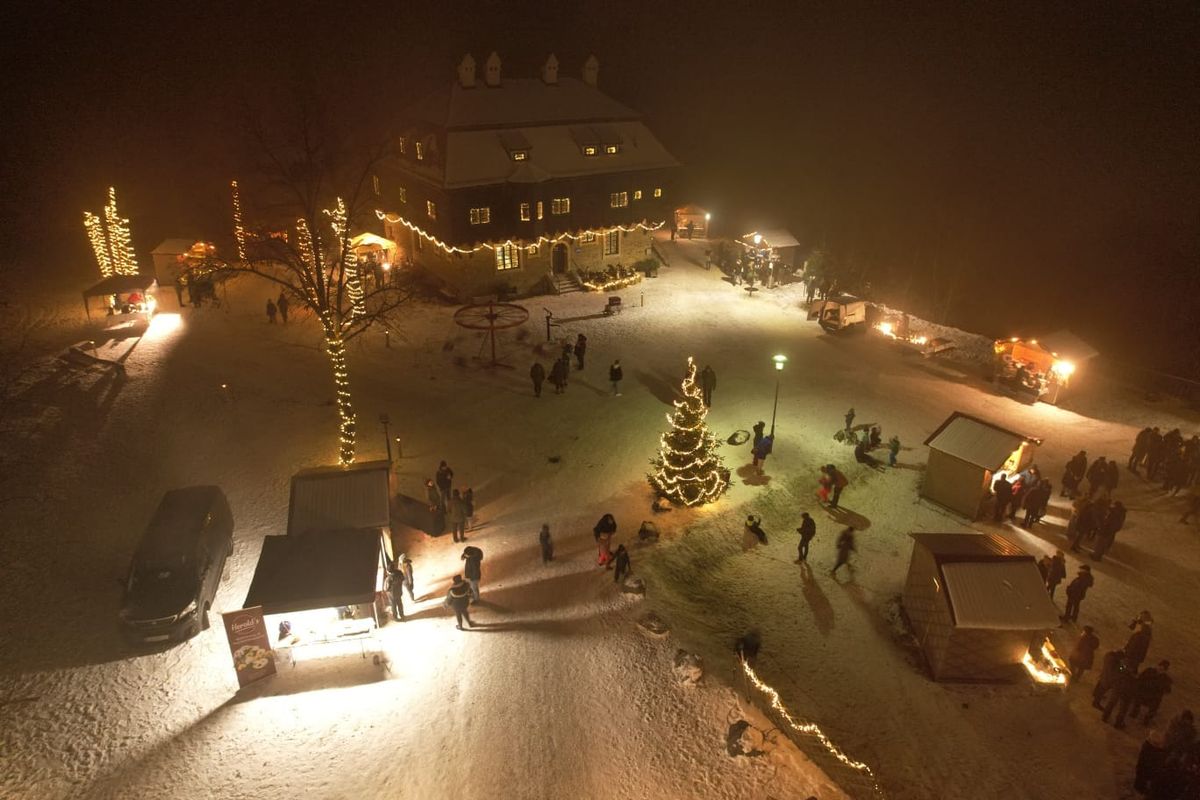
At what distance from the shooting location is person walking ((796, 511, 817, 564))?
15.8 metres

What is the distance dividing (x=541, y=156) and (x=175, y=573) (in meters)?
27.6

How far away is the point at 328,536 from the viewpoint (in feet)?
46.8

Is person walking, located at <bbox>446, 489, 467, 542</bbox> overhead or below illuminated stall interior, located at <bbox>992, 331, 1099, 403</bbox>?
below

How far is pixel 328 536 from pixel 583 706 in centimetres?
655

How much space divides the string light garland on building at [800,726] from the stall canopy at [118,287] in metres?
30.1

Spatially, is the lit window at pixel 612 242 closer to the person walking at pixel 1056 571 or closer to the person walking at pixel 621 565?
the person walking at pixel 621 565

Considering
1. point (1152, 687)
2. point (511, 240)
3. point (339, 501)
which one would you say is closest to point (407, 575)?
point (339, 501)

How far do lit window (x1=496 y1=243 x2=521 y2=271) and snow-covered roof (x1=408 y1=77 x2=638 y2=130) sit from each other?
6243 millimetres

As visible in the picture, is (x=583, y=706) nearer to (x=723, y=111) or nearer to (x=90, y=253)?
(x=90, y=253)

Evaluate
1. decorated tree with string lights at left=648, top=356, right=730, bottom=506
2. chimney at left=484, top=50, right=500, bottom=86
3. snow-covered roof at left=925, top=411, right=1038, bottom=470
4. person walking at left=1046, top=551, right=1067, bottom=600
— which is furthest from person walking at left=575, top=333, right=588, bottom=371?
chimney at left=484, top=50, right=500, bottom=86

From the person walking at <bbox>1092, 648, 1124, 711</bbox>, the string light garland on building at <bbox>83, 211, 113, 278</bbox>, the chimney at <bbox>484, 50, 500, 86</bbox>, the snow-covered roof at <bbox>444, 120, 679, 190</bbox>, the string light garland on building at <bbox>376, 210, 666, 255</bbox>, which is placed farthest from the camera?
the chimney at <bbox>484, 50, 500, 86</bbox>

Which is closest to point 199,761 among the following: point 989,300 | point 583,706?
point 583,706

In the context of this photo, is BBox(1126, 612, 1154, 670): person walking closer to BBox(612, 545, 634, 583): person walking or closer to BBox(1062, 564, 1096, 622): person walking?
BBox(1062, 564, 1096, 622): person walking

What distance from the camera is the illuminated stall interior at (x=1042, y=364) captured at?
79.8ft
